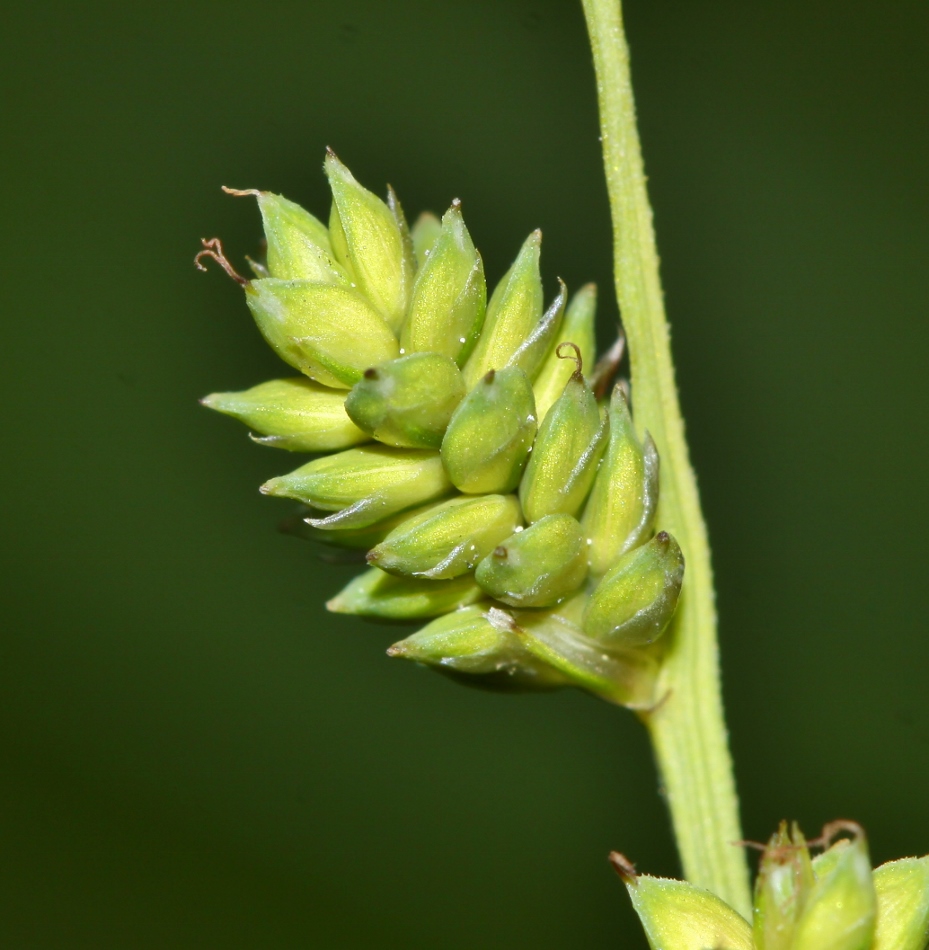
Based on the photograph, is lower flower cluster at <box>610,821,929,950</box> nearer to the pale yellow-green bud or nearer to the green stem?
the green stem

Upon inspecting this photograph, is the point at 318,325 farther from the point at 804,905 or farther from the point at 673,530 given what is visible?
the point at 804,905

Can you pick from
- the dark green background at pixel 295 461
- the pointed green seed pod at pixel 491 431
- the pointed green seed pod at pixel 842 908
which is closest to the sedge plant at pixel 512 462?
the pointed green seed pod at pixel 491 431

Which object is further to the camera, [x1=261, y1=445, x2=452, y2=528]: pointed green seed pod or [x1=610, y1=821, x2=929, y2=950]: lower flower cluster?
[x1=261, y1=445, x2=452, y2=528]: pointed green seed pod

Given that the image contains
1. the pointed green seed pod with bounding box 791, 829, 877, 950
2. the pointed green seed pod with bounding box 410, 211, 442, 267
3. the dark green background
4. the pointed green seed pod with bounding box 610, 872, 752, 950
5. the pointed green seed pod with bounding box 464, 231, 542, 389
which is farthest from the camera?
the dark green background

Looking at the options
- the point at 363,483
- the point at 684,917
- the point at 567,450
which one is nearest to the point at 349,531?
the point at 363,483

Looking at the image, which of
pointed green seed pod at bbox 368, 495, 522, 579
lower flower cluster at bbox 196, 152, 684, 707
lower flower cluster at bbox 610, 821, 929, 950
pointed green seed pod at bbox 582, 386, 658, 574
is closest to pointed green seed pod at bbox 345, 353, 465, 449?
lower flower cluster at bbox 196, 152, 684, 707

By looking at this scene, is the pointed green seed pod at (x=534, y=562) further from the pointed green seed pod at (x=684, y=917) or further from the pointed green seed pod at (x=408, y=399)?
the pointed green seed pod at (x=684, y=917)

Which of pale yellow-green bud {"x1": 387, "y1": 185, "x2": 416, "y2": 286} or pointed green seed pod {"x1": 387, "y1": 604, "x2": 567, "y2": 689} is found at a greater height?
pale yellow-green bud {"x1": 387, "y1": 185, "x2": 416, "y2": 286}

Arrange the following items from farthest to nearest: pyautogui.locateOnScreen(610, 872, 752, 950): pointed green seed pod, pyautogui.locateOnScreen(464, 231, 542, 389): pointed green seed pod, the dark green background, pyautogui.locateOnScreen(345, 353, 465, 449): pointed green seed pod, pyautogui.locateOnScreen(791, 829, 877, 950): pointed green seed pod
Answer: the dark green background, pyautogui.locateOnScreen(464, 231, 542, 389): pointed green seed pod, pyautogui.locateOnScreen(345, 353, 465, 449): pointed green seed pod, pyautogui.locateOnScreen(610, 872, 752, 950): pointed green seed pod, pyautogui.locateOnScreen(791, 829, 877, 950): pointed green seed pod
